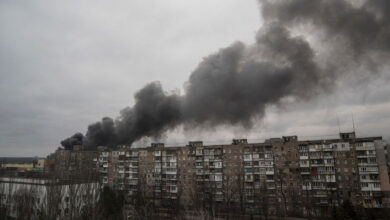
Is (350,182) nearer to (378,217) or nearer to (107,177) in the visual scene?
(378,217)

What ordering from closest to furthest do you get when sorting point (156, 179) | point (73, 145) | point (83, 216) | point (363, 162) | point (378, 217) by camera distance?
1. point (83, 216)
2. point (378, 217)
3. point (363, 162)
4. point (156, 179)
5. point (73, 145)

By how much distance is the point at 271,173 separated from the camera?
3716 cm

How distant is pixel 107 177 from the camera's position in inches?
1953

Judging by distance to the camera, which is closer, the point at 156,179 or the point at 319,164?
the point at 319,164

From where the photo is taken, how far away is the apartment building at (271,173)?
3291 centimetres

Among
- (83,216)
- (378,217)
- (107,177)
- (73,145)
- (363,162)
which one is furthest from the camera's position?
(73,145)

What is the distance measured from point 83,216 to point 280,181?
29244 mm

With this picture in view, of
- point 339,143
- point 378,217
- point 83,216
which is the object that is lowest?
point 378,217

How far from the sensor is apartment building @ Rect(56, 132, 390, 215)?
32906mm

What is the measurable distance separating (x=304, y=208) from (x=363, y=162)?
11121mm

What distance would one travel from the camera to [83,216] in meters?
20.3

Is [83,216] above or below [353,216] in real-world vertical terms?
above

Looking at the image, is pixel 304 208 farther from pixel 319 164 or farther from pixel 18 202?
pixel 18 202

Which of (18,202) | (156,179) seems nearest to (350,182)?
(156,179)
